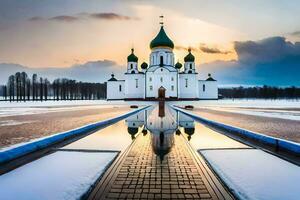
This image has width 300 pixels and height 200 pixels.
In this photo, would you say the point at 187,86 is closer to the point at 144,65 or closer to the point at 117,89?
the point at 144,65

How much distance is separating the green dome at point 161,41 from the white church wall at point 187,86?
7577 millimetres

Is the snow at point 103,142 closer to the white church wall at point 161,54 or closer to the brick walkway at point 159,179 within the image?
the brick walkway at point 159,179

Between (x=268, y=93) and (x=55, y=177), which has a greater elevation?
(x=268, y=93)

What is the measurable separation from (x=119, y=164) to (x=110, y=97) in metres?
57.4

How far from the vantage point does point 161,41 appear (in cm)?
5081

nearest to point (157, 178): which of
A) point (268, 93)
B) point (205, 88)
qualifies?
point (205, 88)

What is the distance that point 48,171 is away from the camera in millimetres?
4660

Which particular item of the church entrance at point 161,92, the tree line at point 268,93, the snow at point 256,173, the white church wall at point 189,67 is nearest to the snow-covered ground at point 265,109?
the snow at point 256,173

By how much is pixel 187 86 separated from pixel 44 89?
1984 inches

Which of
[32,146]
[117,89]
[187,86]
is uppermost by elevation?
[187,86]

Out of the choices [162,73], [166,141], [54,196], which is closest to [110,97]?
[162,73]

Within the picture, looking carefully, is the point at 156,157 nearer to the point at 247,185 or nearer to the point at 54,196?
the point at 247,185

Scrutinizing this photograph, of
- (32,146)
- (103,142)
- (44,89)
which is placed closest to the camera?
(32,146)

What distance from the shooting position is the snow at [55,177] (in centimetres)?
362
